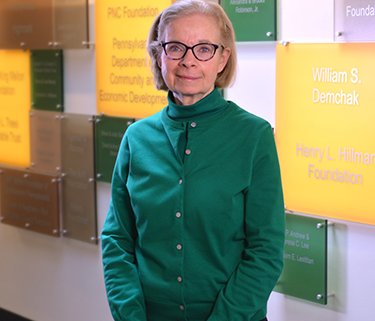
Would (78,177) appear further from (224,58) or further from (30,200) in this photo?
(224,58)

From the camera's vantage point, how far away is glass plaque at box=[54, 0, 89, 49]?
2.72 metres

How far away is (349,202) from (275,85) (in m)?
0.49

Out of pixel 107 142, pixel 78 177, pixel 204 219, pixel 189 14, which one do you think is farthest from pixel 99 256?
pixel 189 14

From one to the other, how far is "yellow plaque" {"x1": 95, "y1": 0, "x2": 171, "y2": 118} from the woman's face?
1.08m

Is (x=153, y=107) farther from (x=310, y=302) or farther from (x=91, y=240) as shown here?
(x=310, y=302)

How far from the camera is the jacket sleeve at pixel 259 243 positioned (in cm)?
127

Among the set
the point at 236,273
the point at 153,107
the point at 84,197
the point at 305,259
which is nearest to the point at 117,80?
the point at 153,107

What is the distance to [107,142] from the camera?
8.88ft

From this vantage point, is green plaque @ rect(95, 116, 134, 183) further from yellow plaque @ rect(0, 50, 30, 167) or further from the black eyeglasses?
the black eyeglasses

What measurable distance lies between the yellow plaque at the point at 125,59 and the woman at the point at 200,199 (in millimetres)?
1075

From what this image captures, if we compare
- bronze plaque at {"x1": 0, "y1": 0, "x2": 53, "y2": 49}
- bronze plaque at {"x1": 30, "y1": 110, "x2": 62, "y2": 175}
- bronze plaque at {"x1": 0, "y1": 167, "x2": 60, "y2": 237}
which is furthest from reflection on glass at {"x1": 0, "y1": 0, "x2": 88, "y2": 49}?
bronze plaque at {"x1": 0, "y1": 167, "x2": 60, "y2": 237}

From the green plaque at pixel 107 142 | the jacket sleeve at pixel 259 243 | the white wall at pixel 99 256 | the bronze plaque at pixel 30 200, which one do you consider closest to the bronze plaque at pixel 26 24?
the white wall at pixel 99 256

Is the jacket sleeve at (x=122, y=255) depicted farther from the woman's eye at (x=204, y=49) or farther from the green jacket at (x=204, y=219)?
the woman's eye at (x=204, y=49)

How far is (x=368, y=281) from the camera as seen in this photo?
1882mm
